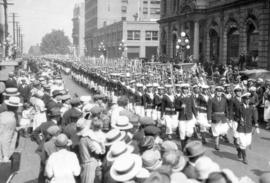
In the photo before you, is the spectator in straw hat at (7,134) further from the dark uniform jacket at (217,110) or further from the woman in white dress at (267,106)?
the woman in white dress at (267,106)

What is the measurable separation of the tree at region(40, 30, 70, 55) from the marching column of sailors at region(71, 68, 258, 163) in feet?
584

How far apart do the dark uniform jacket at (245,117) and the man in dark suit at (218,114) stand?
3.54 ft

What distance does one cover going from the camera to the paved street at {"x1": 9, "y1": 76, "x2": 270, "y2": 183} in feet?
36.3

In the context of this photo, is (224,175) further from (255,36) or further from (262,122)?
(255,36)

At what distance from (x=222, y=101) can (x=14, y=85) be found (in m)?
9.73

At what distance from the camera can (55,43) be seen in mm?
192750

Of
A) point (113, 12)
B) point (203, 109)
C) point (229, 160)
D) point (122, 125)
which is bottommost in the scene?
point (229, 160)

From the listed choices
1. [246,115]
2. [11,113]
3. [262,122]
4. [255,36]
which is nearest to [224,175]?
[11,113]

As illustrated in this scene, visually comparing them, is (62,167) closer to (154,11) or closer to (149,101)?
(149,101)

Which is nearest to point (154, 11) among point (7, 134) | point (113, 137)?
point (7, 134)

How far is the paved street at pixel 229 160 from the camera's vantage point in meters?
11.1

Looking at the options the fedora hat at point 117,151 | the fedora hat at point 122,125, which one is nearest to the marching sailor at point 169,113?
the fedora hat at point 122,125

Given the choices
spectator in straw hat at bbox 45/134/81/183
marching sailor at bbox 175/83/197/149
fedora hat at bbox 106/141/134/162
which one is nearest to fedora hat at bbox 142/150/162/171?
fedora hat at bbox 106/141/134/162

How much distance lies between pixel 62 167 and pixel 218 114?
7.74 metres
